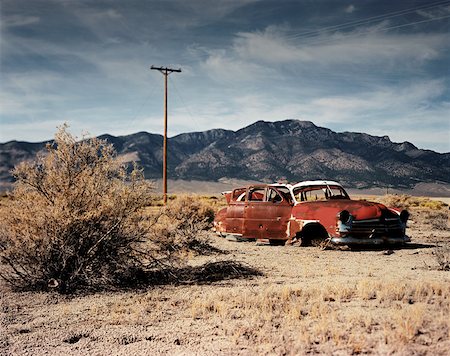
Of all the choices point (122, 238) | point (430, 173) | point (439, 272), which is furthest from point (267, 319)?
point (430, 173)

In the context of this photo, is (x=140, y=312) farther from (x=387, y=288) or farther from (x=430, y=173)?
(x=430, y=173)

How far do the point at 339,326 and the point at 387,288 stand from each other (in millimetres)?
1787

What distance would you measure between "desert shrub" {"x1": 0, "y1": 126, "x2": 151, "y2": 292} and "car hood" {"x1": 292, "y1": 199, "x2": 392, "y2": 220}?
5.15 metres

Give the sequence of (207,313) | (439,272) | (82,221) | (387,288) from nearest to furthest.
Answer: (207,313), (387,288), (82,221), (439,272)

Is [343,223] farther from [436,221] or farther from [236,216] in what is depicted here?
[436,221]

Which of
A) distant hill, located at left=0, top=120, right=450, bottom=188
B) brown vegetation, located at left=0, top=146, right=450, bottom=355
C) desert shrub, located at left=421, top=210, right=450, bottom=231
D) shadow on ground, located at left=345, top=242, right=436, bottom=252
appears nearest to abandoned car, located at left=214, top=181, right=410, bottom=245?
shadow on ground, located at left=345, top=242, right=436, bottom=252

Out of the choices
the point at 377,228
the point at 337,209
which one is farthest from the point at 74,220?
the point at 377,228

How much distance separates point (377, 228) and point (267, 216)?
114 inches

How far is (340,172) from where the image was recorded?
398ft

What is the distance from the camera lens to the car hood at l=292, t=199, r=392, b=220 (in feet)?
37.8

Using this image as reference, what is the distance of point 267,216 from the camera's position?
13.2 metres

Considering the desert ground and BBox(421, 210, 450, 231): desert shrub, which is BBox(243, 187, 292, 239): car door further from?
BBox(421, 210, 450, 231): desert shrub

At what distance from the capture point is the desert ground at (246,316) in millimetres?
5051

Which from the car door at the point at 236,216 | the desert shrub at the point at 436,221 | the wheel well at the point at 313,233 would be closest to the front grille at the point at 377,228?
the wheel well at the point at 313,233
